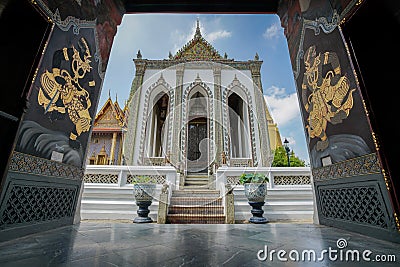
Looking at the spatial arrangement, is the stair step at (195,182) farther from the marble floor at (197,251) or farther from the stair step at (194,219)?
the marble floor at (197,251)

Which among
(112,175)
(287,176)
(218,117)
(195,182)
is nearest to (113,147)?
(195,182)

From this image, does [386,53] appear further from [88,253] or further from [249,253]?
[88,253]

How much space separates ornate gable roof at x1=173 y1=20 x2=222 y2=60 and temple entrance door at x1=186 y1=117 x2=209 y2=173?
3534mm

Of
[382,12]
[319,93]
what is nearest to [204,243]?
[319,93]

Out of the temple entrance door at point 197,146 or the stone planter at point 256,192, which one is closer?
the stone planter at point 256,192

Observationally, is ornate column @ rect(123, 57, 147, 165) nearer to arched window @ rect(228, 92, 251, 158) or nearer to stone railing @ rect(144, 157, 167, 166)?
stone railing @ rect(144, 157, 167, 166)

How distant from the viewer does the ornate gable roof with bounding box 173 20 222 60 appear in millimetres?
9938

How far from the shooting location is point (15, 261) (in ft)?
3.83

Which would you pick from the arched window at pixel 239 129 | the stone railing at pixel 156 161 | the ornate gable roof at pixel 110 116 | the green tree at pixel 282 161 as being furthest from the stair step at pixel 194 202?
the ornate gable roof at pixel 110 116

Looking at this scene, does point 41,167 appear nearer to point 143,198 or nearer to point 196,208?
point 143,198

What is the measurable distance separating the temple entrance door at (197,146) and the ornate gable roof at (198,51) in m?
3.53

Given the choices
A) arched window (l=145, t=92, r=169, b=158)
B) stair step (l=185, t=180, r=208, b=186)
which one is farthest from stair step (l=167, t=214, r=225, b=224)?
arched window (l=145, t=92, r=169, b=158)

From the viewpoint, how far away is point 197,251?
4.52ft

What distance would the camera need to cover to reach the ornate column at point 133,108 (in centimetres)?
773
